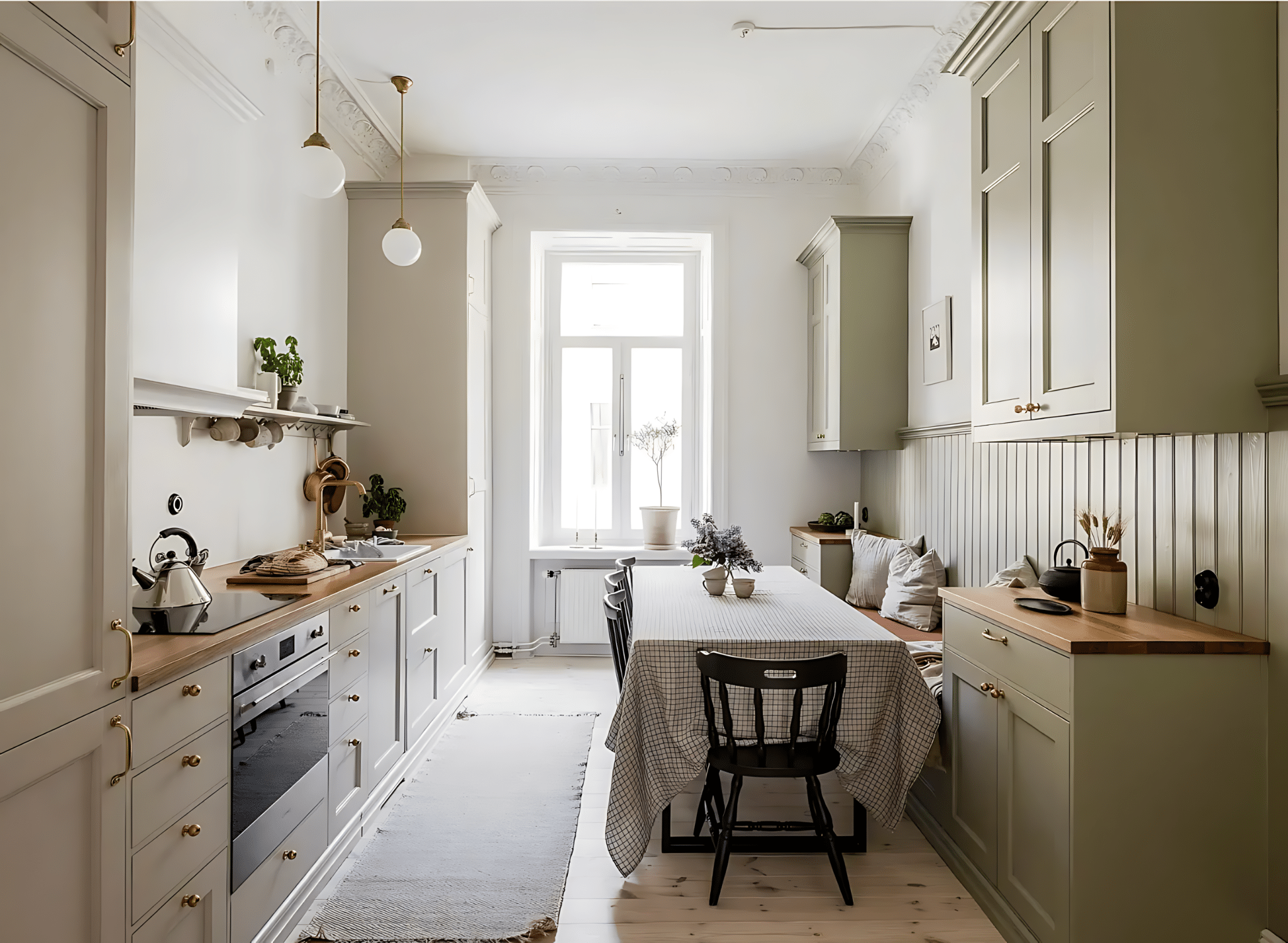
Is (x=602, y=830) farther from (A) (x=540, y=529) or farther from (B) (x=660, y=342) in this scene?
(B) (x=660, y=342)

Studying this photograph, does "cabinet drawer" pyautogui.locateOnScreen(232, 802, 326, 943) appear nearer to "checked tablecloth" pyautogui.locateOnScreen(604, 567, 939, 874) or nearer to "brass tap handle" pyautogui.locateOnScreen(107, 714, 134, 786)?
"brass tap handle" pyautogui.locateOnScreen(107, 714, 134, 786)

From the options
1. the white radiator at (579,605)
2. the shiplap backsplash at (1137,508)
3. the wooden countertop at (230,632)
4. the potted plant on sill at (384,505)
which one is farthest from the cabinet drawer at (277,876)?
the white radiator at (579,605)

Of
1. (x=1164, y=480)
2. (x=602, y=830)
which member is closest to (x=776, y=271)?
(x=1164, y=480)

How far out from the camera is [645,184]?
5340mm

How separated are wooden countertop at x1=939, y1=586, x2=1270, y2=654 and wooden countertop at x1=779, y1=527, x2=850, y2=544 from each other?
7.55 feet

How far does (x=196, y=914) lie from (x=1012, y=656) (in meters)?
2.18

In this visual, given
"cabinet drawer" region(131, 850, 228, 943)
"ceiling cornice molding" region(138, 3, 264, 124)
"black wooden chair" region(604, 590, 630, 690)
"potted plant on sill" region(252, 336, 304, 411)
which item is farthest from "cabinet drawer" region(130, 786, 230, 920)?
"ceiling cornice molding" region(138, 3, 264, 124)

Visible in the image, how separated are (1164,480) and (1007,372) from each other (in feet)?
1.83

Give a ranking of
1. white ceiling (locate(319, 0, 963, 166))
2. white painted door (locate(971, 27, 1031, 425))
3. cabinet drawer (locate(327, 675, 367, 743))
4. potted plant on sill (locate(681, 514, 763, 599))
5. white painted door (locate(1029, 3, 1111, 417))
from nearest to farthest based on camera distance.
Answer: white painted door (locate(1029, 3, 1111, 417)), white painted door (locate(971, 27, 1031, 425)), cabinet drawer (locate(327, 675, 367, 743)), potted plant on sill (locate(681, 514, 763, 599)), white ceiling (locate(319, 0, 963, 166))

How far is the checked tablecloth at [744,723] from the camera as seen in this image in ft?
8.10

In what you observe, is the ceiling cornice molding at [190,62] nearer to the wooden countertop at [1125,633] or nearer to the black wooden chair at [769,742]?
the black wooden chair at [769,742]

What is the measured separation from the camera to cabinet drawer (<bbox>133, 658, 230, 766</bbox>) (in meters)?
1.55

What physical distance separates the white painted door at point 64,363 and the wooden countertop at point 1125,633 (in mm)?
2125

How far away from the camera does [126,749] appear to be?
58.0 inches
